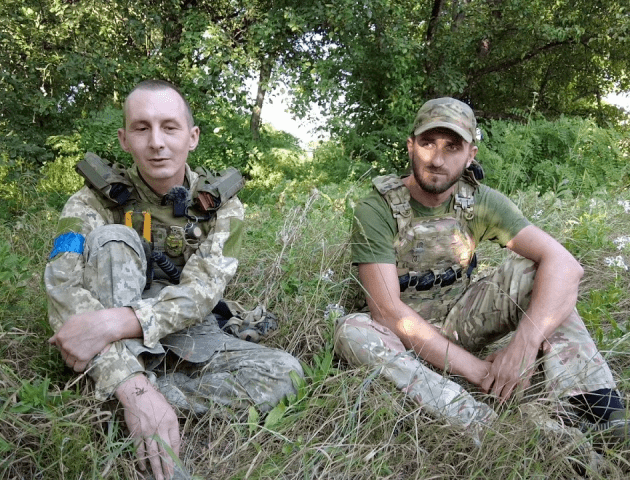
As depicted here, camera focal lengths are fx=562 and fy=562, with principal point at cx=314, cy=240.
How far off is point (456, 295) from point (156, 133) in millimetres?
1731

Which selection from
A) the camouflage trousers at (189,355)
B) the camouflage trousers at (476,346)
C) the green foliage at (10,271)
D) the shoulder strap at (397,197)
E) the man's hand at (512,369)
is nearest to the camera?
the camouflage trousers at (189,355)

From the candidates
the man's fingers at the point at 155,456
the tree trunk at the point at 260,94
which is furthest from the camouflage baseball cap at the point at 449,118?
the tree trunk at the point at 260,94

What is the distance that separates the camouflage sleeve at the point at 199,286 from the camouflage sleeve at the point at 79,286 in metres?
0.15

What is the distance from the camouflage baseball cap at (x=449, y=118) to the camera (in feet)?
8.80

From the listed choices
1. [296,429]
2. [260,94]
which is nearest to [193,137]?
[296,429]

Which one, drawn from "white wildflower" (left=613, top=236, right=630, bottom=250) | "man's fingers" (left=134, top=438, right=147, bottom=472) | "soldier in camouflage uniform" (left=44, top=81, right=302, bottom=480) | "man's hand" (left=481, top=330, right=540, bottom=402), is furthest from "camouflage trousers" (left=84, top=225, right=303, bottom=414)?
"white wildflower" (left=613, top=236, right=630, bottom=250)

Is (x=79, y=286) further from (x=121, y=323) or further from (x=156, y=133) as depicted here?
(x=156, y=133)

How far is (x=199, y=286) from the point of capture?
241 cm

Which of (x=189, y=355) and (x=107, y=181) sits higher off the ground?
(x=107, y=181)

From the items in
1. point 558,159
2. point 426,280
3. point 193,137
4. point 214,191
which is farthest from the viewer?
point 558,159

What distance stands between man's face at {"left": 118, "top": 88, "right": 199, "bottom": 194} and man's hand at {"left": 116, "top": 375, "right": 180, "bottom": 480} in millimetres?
963

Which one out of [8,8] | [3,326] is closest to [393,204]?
[3,326]

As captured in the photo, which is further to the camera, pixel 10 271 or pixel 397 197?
pixel 397 197

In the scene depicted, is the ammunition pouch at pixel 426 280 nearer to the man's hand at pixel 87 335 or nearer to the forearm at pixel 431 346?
the forearm at pixel 431 346
